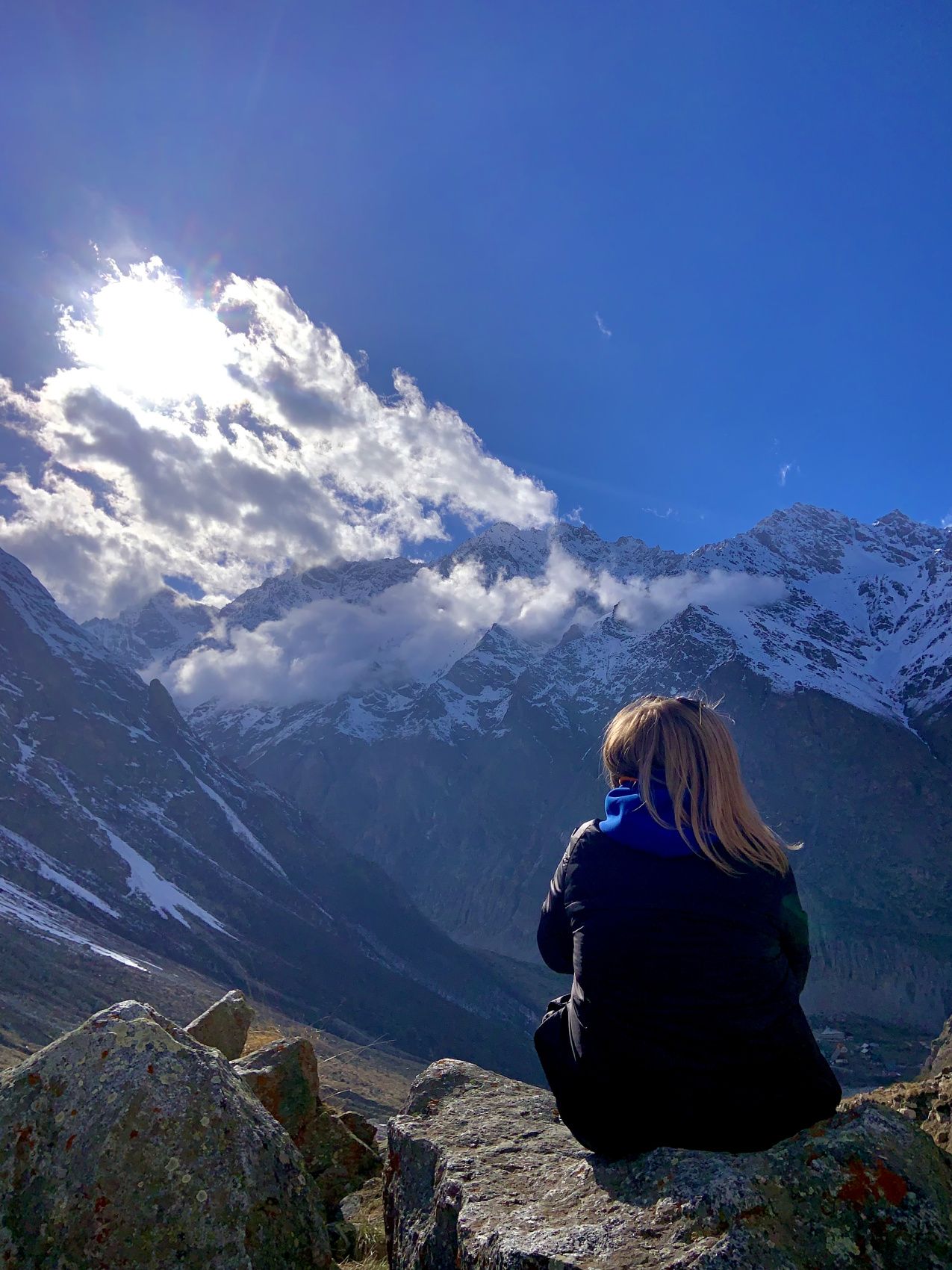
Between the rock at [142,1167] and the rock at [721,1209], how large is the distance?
1106 mm

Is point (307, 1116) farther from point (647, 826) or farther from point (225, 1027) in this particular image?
point (647, 826)

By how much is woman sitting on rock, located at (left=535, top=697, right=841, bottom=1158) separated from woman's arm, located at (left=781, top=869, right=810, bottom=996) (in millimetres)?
13

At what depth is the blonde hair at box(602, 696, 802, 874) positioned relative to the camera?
15.8 feet

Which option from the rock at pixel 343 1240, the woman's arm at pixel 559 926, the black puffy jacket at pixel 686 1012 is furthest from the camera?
the rock at pixel 343 1240

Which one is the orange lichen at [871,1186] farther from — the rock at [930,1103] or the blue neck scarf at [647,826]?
the blue neck scarf at [647,826]

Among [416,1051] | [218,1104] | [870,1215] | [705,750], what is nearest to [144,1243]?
[218,1104]

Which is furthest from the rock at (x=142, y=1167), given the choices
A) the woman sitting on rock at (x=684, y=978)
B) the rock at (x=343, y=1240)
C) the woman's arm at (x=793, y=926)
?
the woman's arm at (x=793, y=926)

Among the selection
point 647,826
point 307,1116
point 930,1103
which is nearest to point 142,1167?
point 647,826

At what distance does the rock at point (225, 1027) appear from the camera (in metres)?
12.6

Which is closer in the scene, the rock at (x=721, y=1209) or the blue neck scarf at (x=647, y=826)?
the rock at (x=721, y=1209)

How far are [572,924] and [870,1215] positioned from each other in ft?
6.86

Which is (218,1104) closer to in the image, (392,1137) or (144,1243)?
(144,1243)

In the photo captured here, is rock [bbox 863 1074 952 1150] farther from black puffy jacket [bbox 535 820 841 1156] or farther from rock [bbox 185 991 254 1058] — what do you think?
rock [bbox 185 991 254 1058]

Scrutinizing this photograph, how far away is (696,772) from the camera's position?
5168 millimetres
